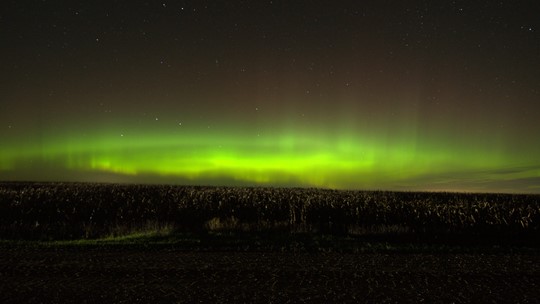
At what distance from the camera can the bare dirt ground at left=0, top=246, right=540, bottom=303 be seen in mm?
9320

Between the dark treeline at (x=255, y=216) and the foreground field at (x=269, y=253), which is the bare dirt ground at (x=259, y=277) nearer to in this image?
the foreground field at (x=269, y=253)

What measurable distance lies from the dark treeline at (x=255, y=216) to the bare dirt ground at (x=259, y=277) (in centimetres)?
699

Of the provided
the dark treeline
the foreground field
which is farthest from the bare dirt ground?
the dark treeline

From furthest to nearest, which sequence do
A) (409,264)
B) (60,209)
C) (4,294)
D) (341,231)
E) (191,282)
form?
(60,209) < (341,231) < (409,264) < (191,282) < (4,294)

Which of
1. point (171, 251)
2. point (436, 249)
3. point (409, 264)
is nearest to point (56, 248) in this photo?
point (171, 251)

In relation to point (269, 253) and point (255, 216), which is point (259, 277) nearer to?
point (269, 253)

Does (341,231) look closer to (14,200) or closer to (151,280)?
(151,280)

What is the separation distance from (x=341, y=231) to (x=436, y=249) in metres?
6.63

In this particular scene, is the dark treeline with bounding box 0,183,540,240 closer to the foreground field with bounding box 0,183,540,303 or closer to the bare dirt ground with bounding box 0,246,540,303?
the foreground field with bounding box 0,183,540,303

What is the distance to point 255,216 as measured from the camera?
26609 mm

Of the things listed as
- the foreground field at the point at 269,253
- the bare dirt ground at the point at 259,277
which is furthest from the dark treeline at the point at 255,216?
the bare dirt ground at the point at 259,277

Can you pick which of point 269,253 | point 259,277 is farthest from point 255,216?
point 259,277

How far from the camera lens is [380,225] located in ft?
78.5

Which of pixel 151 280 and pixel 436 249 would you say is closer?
pixel 151 280
